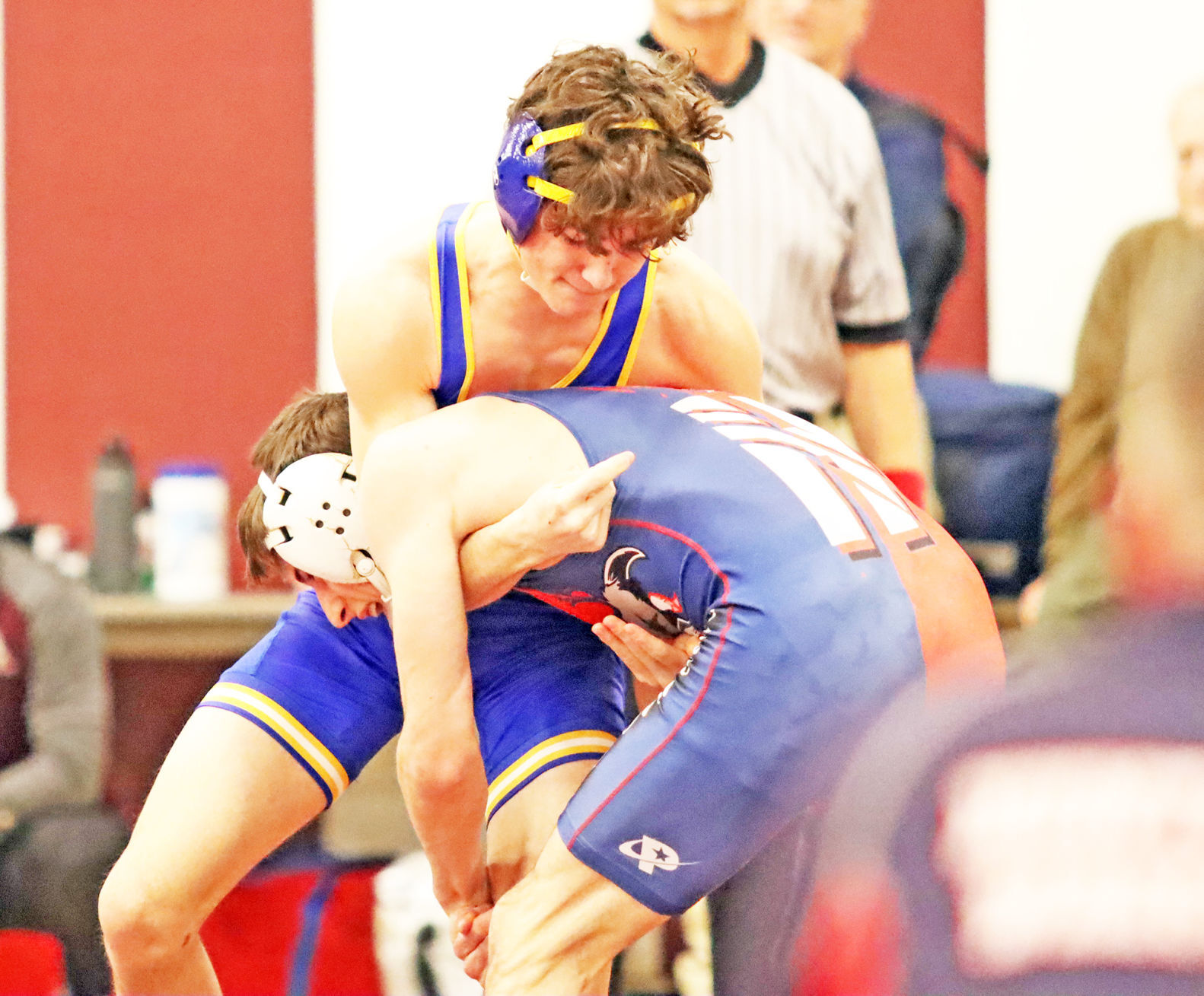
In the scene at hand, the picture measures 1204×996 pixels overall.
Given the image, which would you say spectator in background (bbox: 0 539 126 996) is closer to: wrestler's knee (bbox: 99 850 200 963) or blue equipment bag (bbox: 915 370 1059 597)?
wrestler's knee (bbox: 99 850 200 963)

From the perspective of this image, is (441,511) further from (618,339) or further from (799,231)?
(799,231)

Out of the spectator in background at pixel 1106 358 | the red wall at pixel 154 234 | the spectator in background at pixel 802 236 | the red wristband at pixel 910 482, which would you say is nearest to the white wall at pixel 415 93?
the red wall at pixel 154 234

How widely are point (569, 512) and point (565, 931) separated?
1.33 feet

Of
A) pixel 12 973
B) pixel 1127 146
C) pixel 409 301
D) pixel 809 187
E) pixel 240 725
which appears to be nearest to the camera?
pixel 409 301

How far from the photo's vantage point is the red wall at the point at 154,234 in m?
3.69

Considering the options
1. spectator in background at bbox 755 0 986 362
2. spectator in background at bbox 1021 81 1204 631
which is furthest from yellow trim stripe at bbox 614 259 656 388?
spectator in background at bbox 755 0 986 362

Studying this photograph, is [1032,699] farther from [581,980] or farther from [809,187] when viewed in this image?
[809,187]

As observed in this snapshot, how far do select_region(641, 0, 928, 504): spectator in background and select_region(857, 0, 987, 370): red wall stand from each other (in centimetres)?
110

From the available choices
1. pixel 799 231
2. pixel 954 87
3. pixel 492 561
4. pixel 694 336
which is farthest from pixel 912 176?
pixel 492 561

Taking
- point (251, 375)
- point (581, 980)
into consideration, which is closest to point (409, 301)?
point (581, 980)

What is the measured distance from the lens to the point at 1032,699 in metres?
0.59

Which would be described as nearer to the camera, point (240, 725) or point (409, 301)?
point (409, 301)

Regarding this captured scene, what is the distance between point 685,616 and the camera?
5.08 ft

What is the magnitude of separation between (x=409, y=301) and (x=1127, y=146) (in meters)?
2.59
